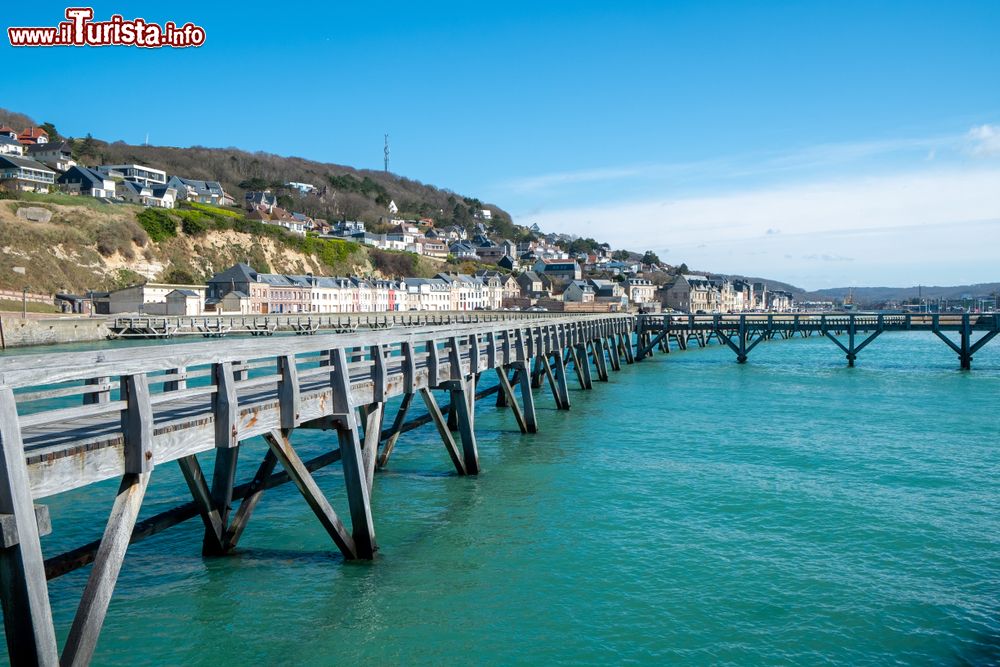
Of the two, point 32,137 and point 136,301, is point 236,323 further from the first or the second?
point 32,137

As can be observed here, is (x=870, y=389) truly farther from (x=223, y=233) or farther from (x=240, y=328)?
(x=223, y=233)

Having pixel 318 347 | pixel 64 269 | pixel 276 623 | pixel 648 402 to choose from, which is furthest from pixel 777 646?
pixel 64 269

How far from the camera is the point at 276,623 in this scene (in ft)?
32.8

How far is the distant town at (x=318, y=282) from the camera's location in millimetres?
87875

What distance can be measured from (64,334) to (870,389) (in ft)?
188

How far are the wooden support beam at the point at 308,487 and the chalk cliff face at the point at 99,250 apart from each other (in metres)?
75.5

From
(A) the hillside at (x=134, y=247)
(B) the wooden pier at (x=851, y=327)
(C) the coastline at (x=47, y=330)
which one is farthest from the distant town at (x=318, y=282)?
(B) the wooden pier at (x=851, y=327)

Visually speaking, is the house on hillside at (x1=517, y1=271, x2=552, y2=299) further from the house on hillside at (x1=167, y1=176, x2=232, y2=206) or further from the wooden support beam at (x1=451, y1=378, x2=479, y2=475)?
the wooden support beam at (x1=451, y1=378, x2=479, y2=475)

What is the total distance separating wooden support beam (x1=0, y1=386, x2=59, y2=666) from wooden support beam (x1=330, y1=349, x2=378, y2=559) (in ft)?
18.5

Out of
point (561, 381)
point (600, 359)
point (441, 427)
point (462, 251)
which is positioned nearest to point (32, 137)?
point (462, 251)

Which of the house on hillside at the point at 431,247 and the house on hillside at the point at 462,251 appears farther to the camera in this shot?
the house on hillside at the point at 462,251

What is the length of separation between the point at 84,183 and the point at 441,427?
118281 millimetres

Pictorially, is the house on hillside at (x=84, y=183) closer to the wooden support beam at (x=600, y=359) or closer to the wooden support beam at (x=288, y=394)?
the wooden support beam at (x=600, y=359)

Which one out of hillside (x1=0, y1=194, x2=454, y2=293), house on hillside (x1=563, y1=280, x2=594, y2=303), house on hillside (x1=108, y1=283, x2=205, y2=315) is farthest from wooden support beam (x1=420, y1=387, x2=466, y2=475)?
house on hillside (x1=563, y1=280, x2=594, y2=303)
